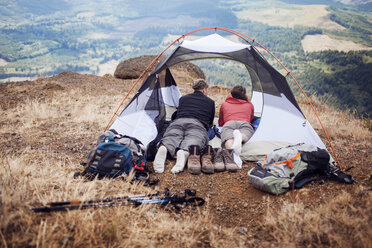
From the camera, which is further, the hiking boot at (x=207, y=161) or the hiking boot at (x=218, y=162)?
the hiking boot at (x=218, y=162)

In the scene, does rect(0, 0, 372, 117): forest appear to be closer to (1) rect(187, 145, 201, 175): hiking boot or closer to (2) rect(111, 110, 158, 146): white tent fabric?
(2) rect(111, 110, 158, 146): white tent fabric

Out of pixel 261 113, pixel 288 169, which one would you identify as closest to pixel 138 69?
pixel 261 113

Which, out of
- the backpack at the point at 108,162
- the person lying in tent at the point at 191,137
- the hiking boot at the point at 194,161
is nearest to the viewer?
the backpack at the point at 108,162

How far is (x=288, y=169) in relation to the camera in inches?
147

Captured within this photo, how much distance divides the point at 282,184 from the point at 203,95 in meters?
2.73

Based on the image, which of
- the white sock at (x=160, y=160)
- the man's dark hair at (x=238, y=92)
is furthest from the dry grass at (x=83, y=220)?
the man's dark hair at (x=238, y=92)

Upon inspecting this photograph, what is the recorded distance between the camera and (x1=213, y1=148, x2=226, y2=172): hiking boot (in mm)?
4309

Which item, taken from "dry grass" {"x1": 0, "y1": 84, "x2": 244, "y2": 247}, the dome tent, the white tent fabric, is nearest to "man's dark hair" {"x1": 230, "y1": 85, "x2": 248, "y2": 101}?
the dome tent

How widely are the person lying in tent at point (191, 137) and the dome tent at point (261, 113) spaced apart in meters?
0.70

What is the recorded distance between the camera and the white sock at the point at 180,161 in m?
4.19

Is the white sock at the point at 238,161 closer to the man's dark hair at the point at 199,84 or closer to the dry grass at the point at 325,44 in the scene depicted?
the man's dark hair at the point at 199,84

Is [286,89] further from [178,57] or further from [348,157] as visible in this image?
[178,57]

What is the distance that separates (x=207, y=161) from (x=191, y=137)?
0.67m

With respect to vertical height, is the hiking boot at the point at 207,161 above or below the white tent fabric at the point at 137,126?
below
